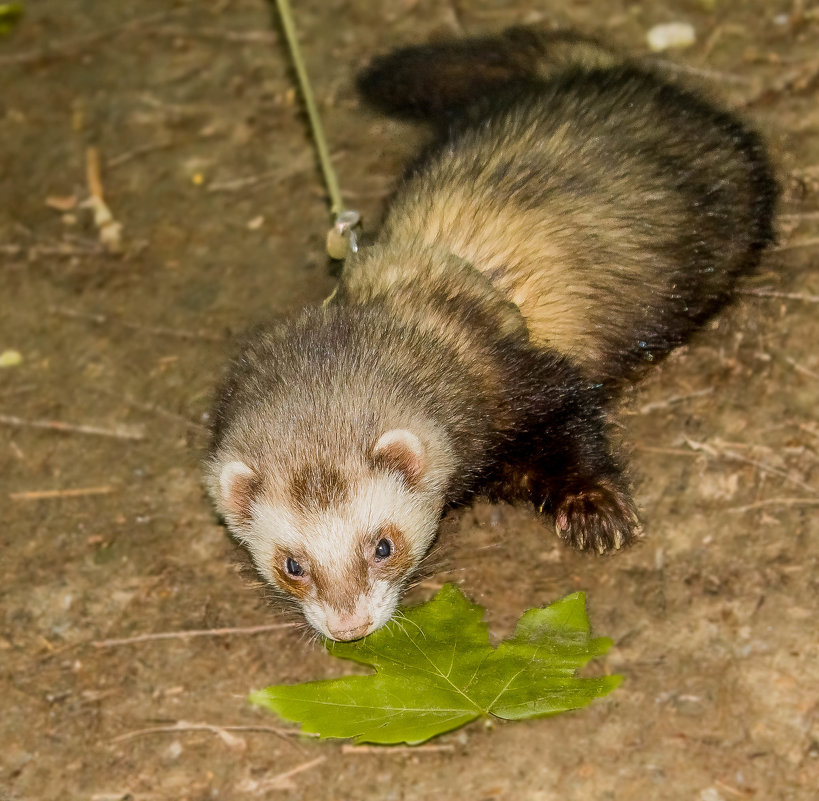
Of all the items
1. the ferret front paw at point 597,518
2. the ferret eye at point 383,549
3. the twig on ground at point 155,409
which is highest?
the ferret eye at point 383,549

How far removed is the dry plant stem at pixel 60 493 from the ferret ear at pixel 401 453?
1193mm

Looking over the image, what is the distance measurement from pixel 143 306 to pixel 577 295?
5.62 ft

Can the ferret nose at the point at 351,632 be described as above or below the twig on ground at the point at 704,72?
below

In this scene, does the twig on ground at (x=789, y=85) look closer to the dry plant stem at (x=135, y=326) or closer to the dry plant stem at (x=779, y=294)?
the dry plant stem at (x=779, y=294)

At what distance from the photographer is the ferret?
2.66 metres

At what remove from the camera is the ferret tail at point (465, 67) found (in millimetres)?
3967

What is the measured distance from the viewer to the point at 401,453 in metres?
2.65

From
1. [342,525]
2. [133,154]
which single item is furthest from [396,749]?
[133,154]

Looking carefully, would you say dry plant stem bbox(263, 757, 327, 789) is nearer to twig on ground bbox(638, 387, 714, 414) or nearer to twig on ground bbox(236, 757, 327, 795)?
twig on ground bbox(236, 757, 327, 795)

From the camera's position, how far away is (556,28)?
4.55 m

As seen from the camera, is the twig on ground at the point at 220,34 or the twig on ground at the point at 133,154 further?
the twig on ground at the point at 220,34

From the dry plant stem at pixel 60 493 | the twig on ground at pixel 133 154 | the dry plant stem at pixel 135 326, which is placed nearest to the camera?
the dry plant stem at pixel 60 493

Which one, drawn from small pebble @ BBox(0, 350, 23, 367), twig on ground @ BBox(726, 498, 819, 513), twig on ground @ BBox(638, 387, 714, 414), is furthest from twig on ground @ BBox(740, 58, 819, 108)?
small pebble @ BBox(0, 350, 23, 367)

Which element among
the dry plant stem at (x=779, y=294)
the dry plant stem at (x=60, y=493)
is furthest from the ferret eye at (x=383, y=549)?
the dry plant stem at (x=779, y=294)
